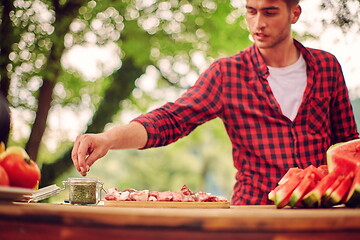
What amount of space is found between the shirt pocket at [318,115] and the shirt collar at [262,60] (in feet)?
0.75

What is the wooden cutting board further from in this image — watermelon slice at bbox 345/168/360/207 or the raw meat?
watermelon slice at bbox 345/168/360/207

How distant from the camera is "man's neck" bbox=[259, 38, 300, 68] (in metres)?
3.07

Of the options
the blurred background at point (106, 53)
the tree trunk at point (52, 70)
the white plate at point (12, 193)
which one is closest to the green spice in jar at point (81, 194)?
the white plate at point (12, 193)

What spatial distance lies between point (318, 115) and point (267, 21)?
0.61 m

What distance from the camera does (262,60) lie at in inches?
120

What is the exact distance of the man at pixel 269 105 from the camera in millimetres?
2916

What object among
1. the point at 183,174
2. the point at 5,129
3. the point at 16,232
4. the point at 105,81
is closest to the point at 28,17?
the point at 105,81

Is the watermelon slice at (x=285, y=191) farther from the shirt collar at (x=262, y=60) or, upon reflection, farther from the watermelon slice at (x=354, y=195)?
the shirt collar at (x=262, y=60)

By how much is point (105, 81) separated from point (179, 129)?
7264mm

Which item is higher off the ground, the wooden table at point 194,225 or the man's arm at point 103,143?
the man's arm at point 103,143

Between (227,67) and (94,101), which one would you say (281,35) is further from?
(94,101)

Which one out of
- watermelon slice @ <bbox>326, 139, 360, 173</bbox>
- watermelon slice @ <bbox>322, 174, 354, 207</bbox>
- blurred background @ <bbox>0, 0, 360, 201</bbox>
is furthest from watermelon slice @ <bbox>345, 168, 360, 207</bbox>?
blurred background @ <bbox>0, 0, 360, 201</bbox>

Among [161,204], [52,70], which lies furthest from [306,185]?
[52,70]

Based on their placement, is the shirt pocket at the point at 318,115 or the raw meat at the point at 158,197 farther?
the shirt pocket at the point at 318,115
